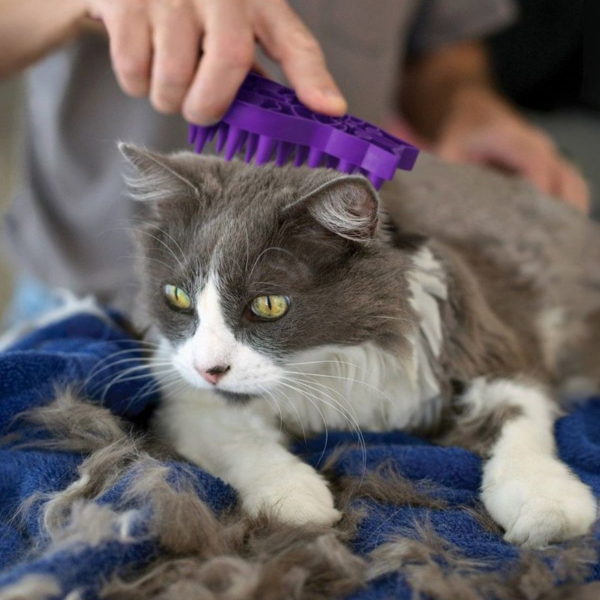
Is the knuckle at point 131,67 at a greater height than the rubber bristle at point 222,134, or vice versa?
the knuckle at point 131,67

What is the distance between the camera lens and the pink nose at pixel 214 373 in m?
0.86

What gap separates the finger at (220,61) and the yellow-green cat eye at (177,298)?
0.26 metres

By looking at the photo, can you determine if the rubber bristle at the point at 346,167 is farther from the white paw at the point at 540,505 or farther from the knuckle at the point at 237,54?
the white paw at the point at 540,505

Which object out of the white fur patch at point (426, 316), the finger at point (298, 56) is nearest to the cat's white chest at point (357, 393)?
the white fur patch at point (426, 316)

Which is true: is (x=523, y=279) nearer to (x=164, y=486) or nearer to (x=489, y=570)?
(x=489, y=570)

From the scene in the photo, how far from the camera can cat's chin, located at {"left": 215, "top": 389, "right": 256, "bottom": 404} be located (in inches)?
36.2

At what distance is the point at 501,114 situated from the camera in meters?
1.84

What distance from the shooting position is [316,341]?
89cm

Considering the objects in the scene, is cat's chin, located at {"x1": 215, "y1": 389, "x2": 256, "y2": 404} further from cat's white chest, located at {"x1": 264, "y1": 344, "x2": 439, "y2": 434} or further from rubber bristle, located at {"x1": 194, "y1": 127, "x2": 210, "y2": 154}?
rubber bristle, located at {"x1": 194, "y1": 127, "x2": 210, "y2": 154}

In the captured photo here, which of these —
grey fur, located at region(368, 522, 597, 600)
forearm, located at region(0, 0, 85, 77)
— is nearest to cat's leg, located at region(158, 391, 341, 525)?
grey fur, located at region(368, 522, 597, 600)

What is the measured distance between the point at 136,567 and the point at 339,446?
357 mm

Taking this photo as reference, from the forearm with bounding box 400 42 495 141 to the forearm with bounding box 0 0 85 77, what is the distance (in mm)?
1163

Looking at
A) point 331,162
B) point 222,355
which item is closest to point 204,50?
point 331,162

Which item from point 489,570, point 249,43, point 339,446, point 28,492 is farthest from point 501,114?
point 28,492
